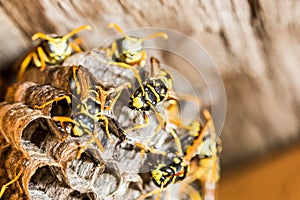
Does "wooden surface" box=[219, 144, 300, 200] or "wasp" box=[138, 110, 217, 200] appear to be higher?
"wasp" box=[138, 110, 217, 200]

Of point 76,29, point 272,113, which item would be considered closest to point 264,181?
point 272,113

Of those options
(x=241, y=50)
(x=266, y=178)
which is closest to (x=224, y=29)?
(x=241, y=50)

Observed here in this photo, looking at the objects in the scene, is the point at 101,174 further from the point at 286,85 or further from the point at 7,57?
the point at 286,85

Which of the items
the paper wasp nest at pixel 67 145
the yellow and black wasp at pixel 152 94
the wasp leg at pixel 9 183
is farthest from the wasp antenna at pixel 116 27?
the wasp leg at pixel 9 183

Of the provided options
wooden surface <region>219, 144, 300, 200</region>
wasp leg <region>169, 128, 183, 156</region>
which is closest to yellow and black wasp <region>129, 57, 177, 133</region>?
wasp leg <region>169, 128, 183, 156</region>

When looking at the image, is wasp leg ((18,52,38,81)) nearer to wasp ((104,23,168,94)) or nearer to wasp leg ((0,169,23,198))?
wasp ((104,23,168,94))

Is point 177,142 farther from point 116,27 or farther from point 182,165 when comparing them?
point 116,27

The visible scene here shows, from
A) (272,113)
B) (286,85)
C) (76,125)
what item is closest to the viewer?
(76,125)
